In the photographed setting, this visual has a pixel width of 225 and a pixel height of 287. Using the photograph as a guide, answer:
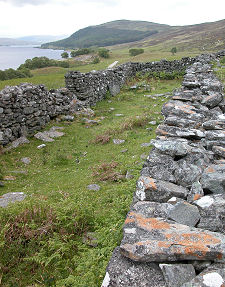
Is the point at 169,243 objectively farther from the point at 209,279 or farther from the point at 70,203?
the point at 70,203

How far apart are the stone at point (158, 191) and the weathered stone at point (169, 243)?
65cm

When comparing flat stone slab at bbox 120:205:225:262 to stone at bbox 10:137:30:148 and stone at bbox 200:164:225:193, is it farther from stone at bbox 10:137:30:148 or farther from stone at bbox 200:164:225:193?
stone at bbox 10:137:30:148

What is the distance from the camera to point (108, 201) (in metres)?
6.55

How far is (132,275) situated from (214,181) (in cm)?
194

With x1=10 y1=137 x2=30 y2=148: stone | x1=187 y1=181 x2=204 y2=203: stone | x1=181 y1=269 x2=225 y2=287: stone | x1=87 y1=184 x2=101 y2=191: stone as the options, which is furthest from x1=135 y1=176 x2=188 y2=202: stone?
x1=10 y1=137 x2=30 y2=148: stone

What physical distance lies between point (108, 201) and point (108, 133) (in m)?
5.70

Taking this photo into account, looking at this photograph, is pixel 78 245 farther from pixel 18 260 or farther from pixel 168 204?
pixel 168 204

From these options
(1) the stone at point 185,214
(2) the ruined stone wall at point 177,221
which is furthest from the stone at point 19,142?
(1) the stone at point 185,214

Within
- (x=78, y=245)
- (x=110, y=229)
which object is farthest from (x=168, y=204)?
(x=78, y=245)

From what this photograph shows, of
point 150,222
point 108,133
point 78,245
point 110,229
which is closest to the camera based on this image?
point 150,222

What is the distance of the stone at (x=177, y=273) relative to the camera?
240 cm

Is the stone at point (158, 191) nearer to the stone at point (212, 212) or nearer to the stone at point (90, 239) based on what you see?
the stone at point (212, 212)

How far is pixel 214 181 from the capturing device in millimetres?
3768

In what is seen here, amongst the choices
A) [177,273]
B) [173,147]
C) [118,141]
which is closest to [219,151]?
[173,147]
